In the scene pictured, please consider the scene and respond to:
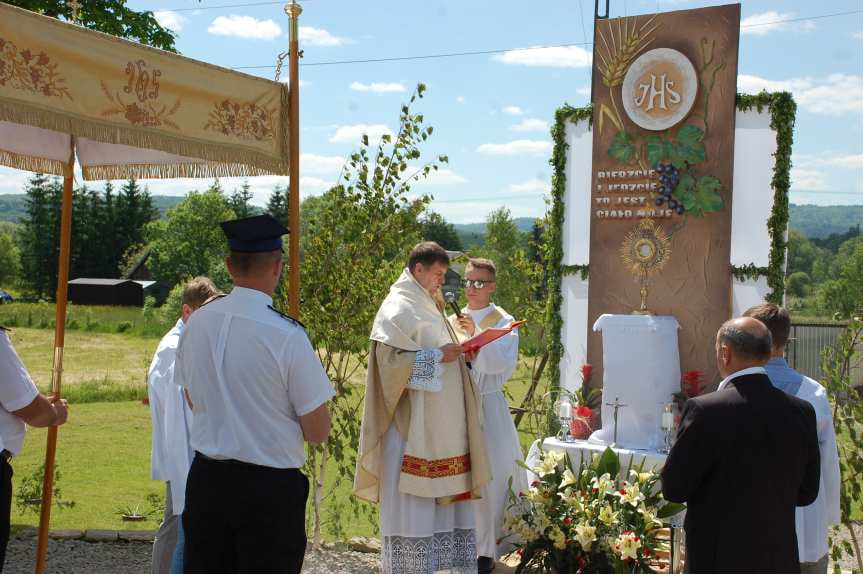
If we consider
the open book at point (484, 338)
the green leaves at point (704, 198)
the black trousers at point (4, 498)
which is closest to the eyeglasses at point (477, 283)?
the open book at point (484, 338)

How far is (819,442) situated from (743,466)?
1079mm

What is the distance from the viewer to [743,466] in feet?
10.0

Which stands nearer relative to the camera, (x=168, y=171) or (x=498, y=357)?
(x=168, y=171)

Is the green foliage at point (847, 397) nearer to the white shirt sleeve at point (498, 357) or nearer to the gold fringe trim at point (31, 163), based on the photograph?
the white shirt sleeve at point (498, 357)

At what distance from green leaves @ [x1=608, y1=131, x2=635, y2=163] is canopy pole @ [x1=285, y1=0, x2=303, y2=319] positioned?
10.9 ft

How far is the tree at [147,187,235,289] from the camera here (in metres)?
66.8

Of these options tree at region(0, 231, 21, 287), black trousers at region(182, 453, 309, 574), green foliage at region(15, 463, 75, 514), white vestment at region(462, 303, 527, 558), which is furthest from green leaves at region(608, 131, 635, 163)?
tree at region(0, 231, 21, 287)

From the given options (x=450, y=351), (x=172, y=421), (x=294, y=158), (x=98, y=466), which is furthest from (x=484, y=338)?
(x=98, y=466)

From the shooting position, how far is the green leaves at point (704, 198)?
21.9ft

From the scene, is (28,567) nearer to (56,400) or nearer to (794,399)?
(56,400)

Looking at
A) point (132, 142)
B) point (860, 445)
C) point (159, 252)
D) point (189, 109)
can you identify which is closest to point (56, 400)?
point (132, 142)

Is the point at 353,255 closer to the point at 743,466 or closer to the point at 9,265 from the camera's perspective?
the point at 743,466

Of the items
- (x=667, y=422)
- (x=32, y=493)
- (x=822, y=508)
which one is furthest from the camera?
(x=32, y=493)

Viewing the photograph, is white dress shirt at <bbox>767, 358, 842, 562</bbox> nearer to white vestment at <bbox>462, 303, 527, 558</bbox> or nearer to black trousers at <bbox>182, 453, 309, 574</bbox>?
white vestment at <bbox>462, 303, 527, 558</bbox>
